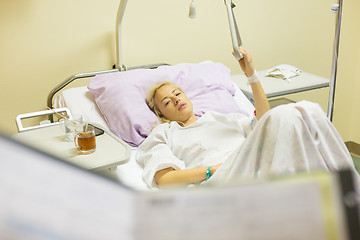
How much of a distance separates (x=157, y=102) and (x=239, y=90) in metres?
0.70

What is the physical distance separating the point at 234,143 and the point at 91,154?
684mm

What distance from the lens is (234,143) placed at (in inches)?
72.6

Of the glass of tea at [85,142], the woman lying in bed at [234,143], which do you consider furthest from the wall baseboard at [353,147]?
the glass of tea at [85,142]

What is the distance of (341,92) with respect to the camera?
3.55m

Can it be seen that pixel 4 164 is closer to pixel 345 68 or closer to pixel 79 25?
pixel 79 25

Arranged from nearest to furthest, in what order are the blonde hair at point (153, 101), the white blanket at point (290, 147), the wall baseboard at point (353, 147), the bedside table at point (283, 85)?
the white blanket at point (290, 147), the blonde hair at point (153, 101), the bedside table at point (283, 85), the wall baseboard at point (353, 147)

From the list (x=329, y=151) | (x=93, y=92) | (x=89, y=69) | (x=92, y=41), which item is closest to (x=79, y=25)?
(x=92, y=41)

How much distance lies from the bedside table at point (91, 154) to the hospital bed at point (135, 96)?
26 centimetres

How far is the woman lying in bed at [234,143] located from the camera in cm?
135

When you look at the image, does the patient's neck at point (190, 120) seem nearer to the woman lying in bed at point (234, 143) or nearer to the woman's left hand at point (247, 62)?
the woman lying in bed at point (234, 143)

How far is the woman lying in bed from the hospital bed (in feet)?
0.41

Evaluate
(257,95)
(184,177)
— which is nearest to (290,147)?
(184,177)

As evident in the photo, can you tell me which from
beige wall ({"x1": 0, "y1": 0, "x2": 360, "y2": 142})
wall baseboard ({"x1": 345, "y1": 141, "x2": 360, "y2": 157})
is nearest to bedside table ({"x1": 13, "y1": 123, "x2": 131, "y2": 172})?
beige wall ({"x1": 0, "y1": 0, "x2": 360, "y2": 142})

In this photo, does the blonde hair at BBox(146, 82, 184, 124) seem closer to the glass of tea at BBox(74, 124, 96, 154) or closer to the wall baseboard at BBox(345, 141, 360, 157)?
the glass of tea at BBox(74, 124, 96, 154)
